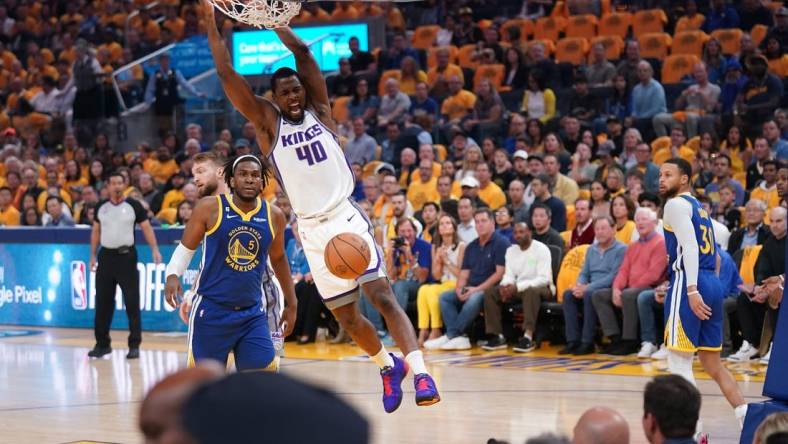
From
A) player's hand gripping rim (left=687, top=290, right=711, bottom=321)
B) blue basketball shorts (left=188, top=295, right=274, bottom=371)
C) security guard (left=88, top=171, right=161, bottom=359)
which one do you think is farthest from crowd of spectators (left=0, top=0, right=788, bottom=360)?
blue basketball shorts (left=188, top=295, right=274, bottom=371)

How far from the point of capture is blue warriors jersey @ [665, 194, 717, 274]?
24.1 feet

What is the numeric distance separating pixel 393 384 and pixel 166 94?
540 inches

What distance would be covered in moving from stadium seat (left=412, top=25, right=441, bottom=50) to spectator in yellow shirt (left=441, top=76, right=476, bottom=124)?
2943 millimetres

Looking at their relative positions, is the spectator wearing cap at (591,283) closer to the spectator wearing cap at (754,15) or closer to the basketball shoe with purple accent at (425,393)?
the basketball shoe with purple accent at (425,393)

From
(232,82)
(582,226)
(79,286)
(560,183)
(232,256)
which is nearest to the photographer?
(232,82)

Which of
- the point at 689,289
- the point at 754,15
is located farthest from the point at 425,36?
the point at 689,289

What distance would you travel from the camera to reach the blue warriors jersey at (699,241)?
7332 mm

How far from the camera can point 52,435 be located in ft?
24.2

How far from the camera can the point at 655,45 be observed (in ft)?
55.1

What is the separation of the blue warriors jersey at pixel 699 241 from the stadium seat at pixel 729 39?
9265 millimetres

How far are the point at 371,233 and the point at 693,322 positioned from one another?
2215 millimetres

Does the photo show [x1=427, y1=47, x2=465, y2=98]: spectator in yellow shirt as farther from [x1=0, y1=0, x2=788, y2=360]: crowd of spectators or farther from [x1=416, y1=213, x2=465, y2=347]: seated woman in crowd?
[x1=416, y1=213, x2=465, y2=347]: seated woman in crowd

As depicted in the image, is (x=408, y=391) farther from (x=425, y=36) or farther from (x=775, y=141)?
(x=425, y=36)

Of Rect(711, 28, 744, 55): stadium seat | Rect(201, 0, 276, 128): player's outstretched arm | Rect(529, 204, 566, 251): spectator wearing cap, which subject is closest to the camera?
Rect(201, 0, 276, 128): player's outstretched arm
